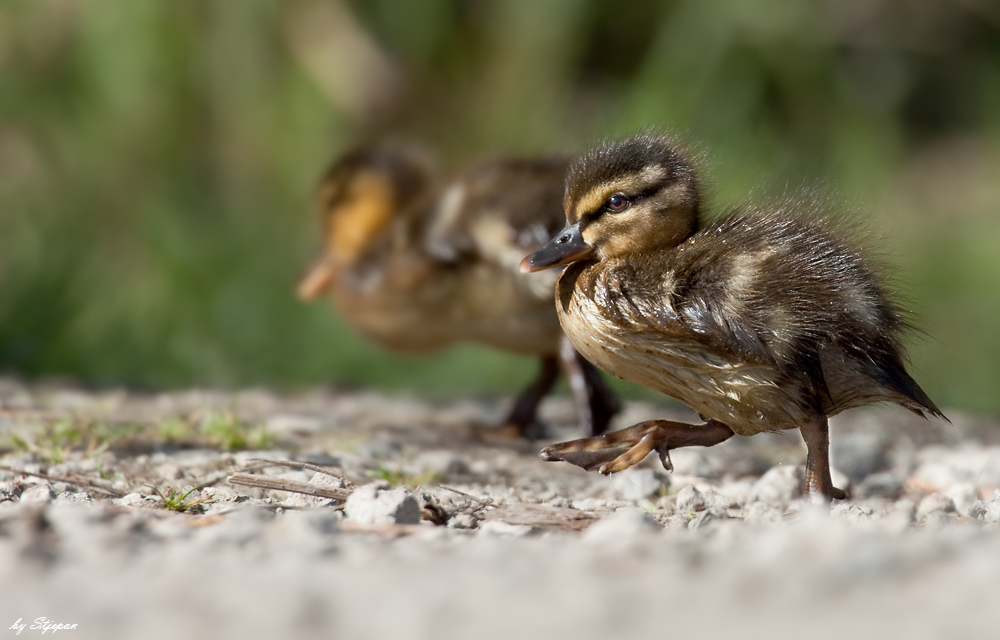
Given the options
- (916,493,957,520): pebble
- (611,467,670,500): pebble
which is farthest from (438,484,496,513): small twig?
(916,493,957,520): pebble

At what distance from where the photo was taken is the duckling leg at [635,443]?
111 inches

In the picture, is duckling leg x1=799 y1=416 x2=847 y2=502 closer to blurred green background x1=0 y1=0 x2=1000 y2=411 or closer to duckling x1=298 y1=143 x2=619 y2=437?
duckling x1=298 y1=143 x2=619 y2=437

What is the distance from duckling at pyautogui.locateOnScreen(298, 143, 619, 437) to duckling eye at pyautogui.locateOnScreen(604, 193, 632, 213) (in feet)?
2.17

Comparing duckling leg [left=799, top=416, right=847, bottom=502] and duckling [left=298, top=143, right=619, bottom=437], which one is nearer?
duckling leg [left=799, top=416, right=847, bottom=502]

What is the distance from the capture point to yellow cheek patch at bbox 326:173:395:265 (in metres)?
4.89

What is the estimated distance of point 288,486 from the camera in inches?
105

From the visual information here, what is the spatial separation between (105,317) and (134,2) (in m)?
2.18

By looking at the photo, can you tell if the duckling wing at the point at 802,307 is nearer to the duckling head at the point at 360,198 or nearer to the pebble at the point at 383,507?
the pebble at the point at 383,507

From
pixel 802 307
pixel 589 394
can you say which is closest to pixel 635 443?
pixel 802 307

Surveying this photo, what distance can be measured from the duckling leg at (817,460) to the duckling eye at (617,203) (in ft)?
2.17

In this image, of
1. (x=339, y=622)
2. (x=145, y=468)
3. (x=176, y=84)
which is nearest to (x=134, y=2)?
(x=176, y=84)

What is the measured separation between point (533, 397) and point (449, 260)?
0.59m

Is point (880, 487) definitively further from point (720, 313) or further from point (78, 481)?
point (78, 481)

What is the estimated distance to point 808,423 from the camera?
9.05 feet
